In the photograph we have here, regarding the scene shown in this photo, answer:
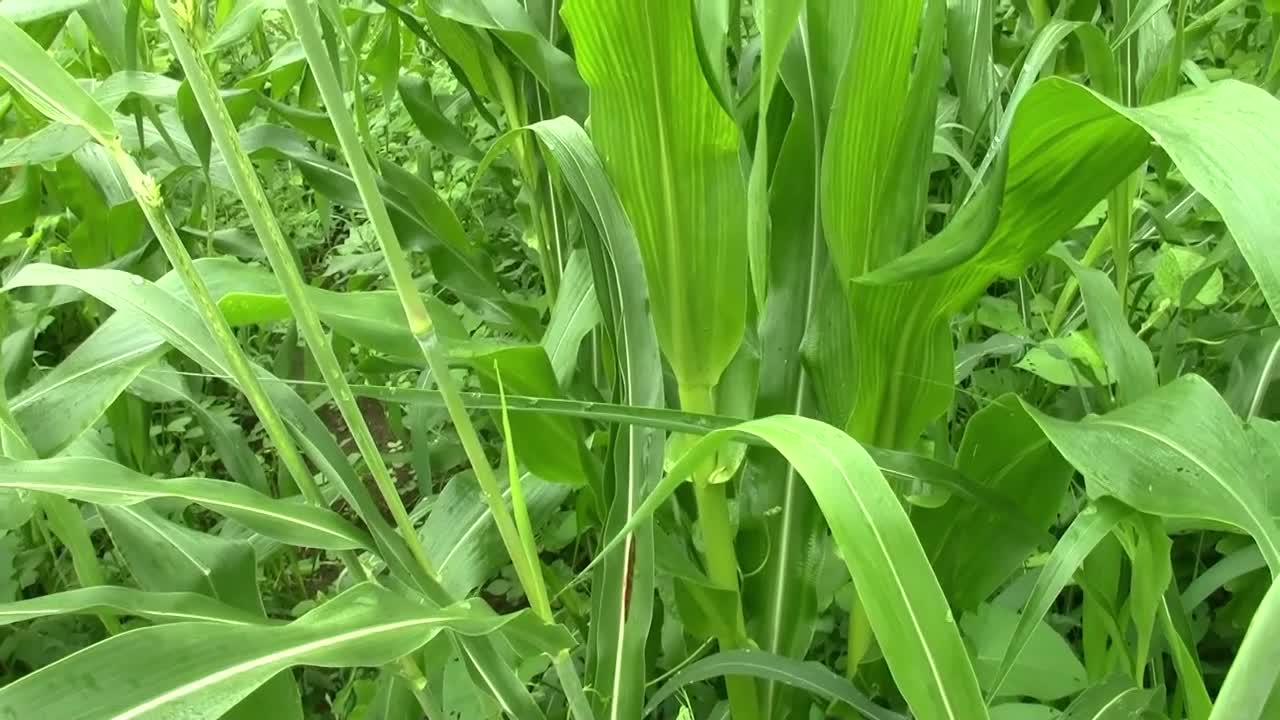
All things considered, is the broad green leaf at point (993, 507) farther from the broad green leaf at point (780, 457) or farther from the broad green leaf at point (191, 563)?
the broad green leaf at point (191, 563)

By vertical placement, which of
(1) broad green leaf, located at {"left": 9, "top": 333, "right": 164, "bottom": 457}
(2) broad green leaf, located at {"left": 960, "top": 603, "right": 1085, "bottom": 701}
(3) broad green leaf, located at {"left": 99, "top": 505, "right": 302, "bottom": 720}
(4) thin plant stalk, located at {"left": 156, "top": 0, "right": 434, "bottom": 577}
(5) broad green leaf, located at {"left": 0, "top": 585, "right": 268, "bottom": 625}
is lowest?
(2) broad green leaf, located at {"left": 960, "top": 603, "right": 1085, "bottom": 701}

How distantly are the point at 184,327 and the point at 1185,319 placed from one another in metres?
0.96

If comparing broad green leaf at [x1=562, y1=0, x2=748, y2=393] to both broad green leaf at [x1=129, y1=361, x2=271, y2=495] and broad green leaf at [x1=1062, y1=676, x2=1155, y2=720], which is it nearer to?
broad green leaf at [x1=1062, y1=676, x2=1155, y2=720]

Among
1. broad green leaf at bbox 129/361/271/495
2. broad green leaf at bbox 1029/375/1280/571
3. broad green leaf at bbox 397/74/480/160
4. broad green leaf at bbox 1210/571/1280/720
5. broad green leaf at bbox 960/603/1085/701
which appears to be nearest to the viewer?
broad green leaf at bbox 1210/571/1280/720

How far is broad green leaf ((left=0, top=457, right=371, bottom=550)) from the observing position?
48 centimetres

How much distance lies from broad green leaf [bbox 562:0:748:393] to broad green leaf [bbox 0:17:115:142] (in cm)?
23

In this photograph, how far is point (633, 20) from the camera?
50 cm

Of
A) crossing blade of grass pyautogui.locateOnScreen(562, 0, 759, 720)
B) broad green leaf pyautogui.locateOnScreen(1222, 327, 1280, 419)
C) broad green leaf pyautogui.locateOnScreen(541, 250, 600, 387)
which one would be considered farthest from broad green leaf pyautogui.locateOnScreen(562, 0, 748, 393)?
broad green leaf pyautogui.locateOnScreen(1222, 327, 1280, 419)

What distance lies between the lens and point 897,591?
1.20 feet

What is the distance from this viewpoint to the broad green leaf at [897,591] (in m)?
0.37

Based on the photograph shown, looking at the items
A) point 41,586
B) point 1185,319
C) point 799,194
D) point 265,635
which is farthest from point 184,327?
point 1185,319

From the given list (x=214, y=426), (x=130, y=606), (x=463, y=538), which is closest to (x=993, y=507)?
(x=463, y=538)

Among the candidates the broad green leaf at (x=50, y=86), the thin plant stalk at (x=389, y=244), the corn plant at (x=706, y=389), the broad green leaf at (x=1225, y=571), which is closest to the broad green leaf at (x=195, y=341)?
the corn plant at (x=706, y=389)

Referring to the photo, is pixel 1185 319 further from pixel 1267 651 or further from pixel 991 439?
pixel 1267 651
